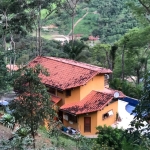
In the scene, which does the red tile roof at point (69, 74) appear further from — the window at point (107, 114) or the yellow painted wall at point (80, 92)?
the window at point (107, 114)

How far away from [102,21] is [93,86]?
89.5 feet

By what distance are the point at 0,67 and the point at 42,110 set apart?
240 centimetres

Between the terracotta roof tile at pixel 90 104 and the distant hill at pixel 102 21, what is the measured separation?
20668mm

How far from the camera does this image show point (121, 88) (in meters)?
23.0

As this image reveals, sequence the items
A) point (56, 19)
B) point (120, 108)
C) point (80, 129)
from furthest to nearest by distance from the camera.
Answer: point (56, 19) → point (120, 108) → point (80, 129)

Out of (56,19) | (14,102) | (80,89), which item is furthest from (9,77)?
(56,19)

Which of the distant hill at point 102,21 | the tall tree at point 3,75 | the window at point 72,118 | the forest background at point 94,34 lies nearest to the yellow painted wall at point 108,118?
the window at point 72,118

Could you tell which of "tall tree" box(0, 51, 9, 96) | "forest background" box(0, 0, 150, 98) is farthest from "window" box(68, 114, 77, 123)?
"tall tree" box(0, 51, 9, 96)

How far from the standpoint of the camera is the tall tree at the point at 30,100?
8.28 metres

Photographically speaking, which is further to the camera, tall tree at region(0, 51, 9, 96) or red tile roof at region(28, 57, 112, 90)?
red tile roof at region(28, 57, 112, 90)

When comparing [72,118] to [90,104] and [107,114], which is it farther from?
[107,114]

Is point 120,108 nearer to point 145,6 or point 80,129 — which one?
point 80,129

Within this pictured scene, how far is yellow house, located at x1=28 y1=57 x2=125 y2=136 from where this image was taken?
16.8 m

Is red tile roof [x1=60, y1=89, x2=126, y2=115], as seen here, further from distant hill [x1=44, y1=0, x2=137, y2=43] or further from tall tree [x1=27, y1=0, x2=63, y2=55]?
distant hill [x1=44, y1=0, x2=137, y2=43]
